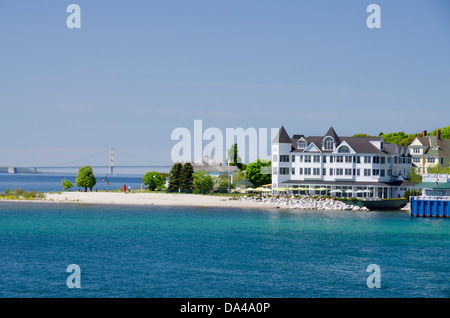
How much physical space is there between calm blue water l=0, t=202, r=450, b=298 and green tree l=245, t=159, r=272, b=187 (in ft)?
133

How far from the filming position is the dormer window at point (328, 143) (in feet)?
351

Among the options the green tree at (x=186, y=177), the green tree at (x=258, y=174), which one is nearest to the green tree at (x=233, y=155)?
the green tree at (x=258, y=174)

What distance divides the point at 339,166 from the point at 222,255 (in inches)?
2431

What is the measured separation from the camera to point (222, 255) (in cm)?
4769

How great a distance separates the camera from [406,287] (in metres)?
37.1

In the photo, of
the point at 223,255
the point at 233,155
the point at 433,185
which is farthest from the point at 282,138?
the point at 223,255

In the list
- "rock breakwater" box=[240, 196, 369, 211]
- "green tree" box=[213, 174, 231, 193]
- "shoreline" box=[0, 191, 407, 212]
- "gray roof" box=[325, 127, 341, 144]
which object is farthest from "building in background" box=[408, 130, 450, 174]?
"green tree" box=[213, 174, 231, 193]

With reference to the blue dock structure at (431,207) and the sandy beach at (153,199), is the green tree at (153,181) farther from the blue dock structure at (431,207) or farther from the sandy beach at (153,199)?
the blue dock structure at (431,207)

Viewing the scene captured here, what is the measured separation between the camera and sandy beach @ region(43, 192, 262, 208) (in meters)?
104

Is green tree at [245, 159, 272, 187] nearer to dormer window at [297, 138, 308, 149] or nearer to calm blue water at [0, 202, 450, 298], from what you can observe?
dormer window at [297, 138, 308, 149]

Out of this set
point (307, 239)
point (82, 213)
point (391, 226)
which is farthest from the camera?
point (82, 213)
